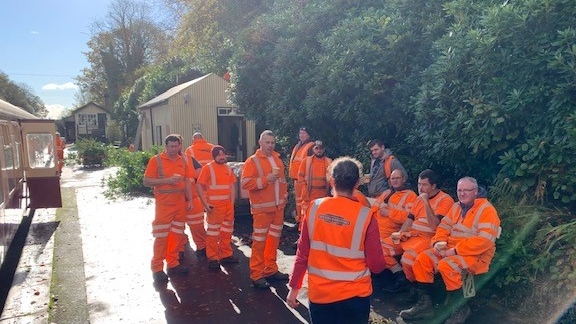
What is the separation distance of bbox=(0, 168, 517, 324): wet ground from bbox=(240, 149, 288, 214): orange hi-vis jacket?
103 centimetres

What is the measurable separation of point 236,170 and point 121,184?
262 inches

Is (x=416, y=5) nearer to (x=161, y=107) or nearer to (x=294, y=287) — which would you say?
(x=294, y=287)

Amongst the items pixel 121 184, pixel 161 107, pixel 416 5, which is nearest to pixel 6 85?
pixel 161 107

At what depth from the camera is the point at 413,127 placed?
6.57 m

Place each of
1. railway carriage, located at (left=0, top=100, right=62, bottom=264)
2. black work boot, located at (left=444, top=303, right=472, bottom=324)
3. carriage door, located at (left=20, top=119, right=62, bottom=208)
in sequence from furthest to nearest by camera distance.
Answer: carriage door, located at (left=20, top=119, right=62, bottom=208)
railway carriage, located at (left=0, top=100, right=62, bottom=264)
black work boot, located at (left=444, top=303, right=472, bottom=324)

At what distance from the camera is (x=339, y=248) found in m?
2.86

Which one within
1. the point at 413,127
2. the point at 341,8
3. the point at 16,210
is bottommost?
the point at 16,210

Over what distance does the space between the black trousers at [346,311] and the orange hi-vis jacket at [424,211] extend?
2054 mm

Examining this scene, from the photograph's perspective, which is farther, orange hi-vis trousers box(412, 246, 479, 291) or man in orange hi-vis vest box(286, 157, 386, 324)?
orange hi-vis trousers box(412, 246, 479, 291)

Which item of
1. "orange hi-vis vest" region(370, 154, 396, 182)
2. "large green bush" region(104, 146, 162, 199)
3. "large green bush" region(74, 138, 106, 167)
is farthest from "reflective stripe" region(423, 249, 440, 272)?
"large green bush" region(74, 138, 106, 167)

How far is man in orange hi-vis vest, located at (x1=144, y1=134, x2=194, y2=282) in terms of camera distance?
571 centimetres

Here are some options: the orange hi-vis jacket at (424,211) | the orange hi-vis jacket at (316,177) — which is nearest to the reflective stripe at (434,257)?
the orange hi-vis jacket at (424,211)

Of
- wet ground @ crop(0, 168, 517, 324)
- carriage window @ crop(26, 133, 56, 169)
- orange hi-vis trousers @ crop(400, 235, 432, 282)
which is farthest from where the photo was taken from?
carriage window @ crop(26, 133, 56, 169)

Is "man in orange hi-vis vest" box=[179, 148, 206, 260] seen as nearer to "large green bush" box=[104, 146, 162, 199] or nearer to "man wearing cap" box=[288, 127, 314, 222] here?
"man wearing cap" box=[288, 127, 314, 222]
